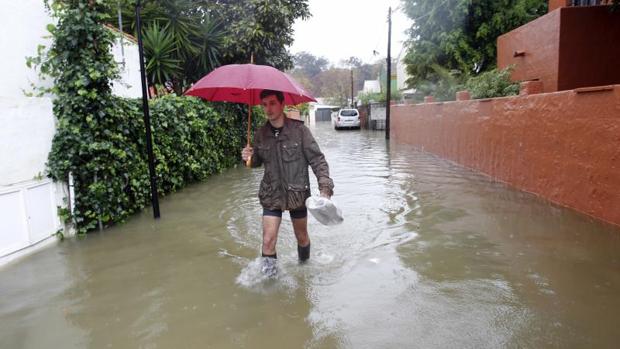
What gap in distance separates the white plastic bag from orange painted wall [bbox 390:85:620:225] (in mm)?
3724

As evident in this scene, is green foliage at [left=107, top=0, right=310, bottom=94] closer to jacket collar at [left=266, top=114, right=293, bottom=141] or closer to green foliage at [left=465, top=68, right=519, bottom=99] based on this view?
green foliage at [left=465, top=68, right=519, bottom=99]

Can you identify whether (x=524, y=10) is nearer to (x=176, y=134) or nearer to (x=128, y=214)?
(x=176, y=134)

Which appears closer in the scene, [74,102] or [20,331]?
[20,331]

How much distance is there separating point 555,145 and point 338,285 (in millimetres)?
4568

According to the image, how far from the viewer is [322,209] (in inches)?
149

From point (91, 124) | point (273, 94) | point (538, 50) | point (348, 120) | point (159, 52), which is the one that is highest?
point (159, 52)

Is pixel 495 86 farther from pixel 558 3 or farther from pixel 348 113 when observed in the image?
pixel 348 113

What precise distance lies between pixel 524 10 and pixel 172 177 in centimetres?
1925

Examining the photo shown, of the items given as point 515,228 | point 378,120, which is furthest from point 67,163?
point 378,120

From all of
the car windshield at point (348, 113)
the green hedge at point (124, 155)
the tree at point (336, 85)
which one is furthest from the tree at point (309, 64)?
the green hedge at point (124, 155)

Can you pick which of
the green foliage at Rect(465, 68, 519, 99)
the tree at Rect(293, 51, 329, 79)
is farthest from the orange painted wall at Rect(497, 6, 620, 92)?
the tree at Rect(293, 51, 329, 79)

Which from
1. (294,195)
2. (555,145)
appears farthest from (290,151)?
(555,145)

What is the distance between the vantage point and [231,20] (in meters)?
12.6

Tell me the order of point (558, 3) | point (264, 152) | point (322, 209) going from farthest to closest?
point (558, 3) → point (264, 152) → point (322, 209)
